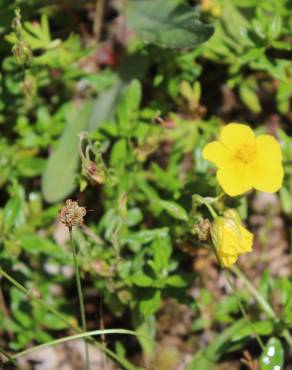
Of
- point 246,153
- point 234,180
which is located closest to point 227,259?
point 234,180

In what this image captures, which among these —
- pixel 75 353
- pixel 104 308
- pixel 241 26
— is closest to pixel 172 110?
pixel 241 26

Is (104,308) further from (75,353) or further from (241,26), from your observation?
(241,26)

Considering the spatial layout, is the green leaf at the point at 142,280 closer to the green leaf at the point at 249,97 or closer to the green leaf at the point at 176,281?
the green leaf at the point at 176,281

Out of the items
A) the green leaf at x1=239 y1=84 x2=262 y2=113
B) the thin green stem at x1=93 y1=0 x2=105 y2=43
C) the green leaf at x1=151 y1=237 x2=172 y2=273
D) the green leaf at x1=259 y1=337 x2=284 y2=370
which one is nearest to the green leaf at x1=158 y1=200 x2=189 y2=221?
the green leaf at x1=151 y1=237 x2=172 y2=273

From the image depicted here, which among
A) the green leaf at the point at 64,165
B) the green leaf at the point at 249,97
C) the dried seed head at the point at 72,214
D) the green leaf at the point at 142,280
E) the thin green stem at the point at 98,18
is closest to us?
the dried seed head at the point at 72,214

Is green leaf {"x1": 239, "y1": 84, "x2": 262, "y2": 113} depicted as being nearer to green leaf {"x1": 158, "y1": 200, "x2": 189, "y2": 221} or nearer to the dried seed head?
green leaf {"x1": 158, "y1": 200, "x2": 189, "y2": 221}

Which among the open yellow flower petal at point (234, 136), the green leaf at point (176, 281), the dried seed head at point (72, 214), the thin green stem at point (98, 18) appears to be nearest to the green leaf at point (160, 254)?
the green leaf at point (176, 281)

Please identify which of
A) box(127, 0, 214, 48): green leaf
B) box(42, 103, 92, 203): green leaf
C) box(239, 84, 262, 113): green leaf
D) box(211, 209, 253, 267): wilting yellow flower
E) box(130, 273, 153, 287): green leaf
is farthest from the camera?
box(239, 84, 262, 113): green leaf
